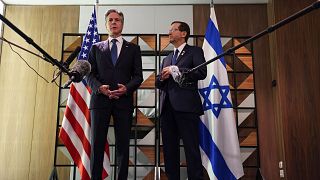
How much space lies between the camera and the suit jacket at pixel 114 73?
243cm

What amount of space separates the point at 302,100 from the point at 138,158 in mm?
2071

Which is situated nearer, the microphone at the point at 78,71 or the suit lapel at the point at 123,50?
the microphone at the point at 78,71

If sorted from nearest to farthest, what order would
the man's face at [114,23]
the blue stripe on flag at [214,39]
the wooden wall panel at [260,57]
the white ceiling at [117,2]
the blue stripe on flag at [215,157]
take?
the man's face at [114,23] < the blue stripe on flag at [215,157] < the blue stripe on flag at [214,39] < the wooden wall panel at [260,57] < the white ceiling at [117,2]

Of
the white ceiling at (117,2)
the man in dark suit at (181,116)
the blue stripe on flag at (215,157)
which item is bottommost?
the blue stripe on flag at (215,157)

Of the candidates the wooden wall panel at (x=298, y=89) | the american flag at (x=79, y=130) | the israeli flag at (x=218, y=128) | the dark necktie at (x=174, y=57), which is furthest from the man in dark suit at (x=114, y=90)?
the wooden wall panel at (x=298, y=89)

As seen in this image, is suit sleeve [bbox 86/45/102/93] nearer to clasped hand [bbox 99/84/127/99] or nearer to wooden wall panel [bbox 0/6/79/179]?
clasped hand [bbox 99/84/127/99]

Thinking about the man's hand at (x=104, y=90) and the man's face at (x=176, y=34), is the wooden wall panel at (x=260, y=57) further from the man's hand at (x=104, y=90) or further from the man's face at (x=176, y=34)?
the man's hand at (x=104, y=90)

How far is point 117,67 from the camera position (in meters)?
2.54

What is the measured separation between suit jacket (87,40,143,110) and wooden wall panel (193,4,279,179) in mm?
2205

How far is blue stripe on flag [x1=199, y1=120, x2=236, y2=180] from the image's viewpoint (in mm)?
3104

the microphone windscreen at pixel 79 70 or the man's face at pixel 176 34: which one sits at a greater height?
the man's face at pixel 176 34

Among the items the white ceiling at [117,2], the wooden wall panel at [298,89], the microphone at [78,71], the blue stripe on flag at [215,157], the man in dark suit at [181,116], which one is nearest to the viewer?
the microphone at [78,71]

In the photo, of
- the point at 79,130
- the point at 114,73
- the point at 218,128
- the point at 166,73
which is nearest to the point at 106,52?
the point at 114,73

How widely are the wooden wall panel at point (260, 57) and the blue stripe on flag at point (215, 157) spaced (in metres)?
1.24
